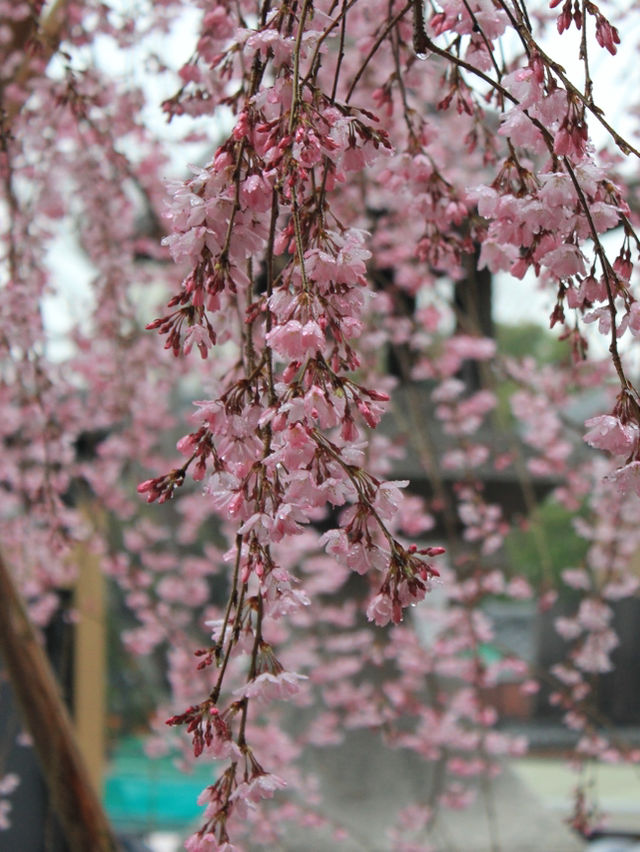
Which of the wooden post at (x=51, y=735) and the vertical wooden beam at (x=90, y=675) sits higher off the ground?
the vertical wooden beam at (x=90, y=675)

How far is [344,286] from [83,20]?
2031 millimetres

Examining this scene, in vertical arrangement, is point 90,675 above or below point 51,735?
above

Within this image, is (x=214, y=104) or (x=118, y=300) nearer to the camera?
(x=214, y=104)

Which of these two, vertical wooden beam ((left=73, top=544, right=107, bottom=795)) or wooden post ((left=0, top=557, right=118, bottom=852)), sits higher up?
vertical wooden beam ((left=73, top=544, right=107, bottom=795))

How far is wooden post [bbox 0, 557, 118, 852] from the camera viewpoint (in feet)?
6.76

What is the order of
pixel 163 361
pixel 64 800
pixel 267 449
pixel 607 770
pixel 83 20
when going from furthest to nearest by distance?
pixel 607 770, pixel 163 361, pixel 83 20, pixel 64 800, pixel 267 449

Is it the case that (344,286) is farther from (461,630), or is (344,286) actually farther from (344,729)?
(344,729)

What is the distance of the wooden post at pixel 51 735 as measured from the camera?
206 centimetres

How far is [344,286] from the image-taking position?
2.88 feet

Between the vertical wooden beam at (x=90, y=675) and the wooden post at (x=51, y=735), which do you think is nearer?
the wooden post at (x=51, y=735)

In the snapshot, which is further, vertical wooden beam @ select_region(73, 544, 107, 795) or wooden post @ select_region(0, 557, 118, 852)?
vertical wooden beam @ select_region(73, 544, 107, 795)

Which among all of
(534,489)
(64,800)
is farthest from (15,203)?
(534,489)

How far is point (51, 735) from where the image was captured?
208 centimetres

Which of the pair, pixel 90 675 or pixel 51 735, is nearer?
pixel 51 735
